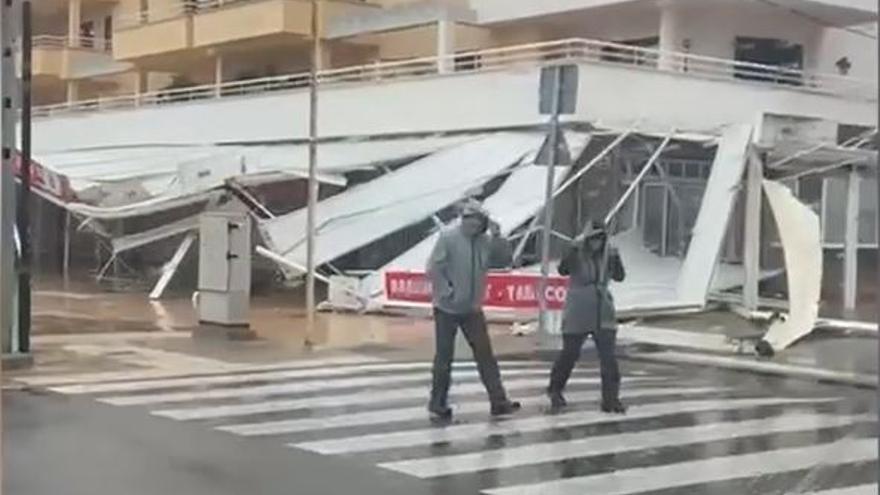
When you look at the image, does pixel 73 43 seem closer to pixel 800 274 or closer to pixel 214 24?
pixel 214 24

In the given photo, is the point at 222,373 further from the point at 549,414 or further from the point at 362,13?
the point at 362,13

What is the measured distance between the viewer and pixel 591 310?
12.1 metres

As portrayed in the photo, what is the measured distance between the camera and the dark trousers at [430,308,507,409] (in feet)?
37.3

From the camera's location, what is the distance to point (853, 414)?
40.0ft

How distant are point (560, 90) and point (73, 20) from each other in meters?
31.4

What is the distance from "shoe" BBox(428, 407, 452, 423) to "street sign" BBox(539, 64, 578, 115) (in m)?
6.07

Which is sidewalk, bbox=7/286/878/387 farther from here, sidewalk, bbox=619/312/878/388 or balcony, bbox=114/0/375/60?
balcony, bbox=114/0/375/60

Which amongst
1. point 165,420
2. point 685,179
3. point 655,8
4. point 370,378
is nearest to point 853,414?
point 370,378

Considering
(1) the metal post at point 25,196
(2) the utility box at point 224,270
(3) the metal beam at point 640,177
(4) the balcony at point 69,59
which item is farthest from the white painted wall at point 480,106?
(4) the balcony at point 69,59

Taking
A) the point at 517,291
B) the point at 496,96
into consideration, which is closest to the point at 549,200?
the point at 517,291

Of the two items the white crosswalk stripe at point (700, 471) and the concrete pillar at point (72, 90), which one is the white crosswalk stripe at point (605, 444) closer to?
the white crosswalk stripe at point (700, 471)

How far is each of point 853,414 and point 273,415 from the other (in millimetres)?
4837

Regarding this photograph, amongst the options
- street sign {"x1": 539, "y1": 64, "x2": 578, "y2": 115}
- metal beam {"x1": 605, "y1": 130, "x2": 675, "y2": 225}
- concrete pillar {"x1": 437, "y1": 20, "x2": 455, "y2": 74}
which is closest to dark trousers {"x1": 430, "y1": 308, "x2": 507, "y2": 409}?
street sign {"x1": 539, "y1": 64, "x2": 578, "y2": 115}

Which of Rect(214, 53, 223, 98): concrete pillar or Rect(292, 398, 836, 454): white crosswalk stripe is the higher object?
Rect(214, 53, 223, 98): concrete pillar
